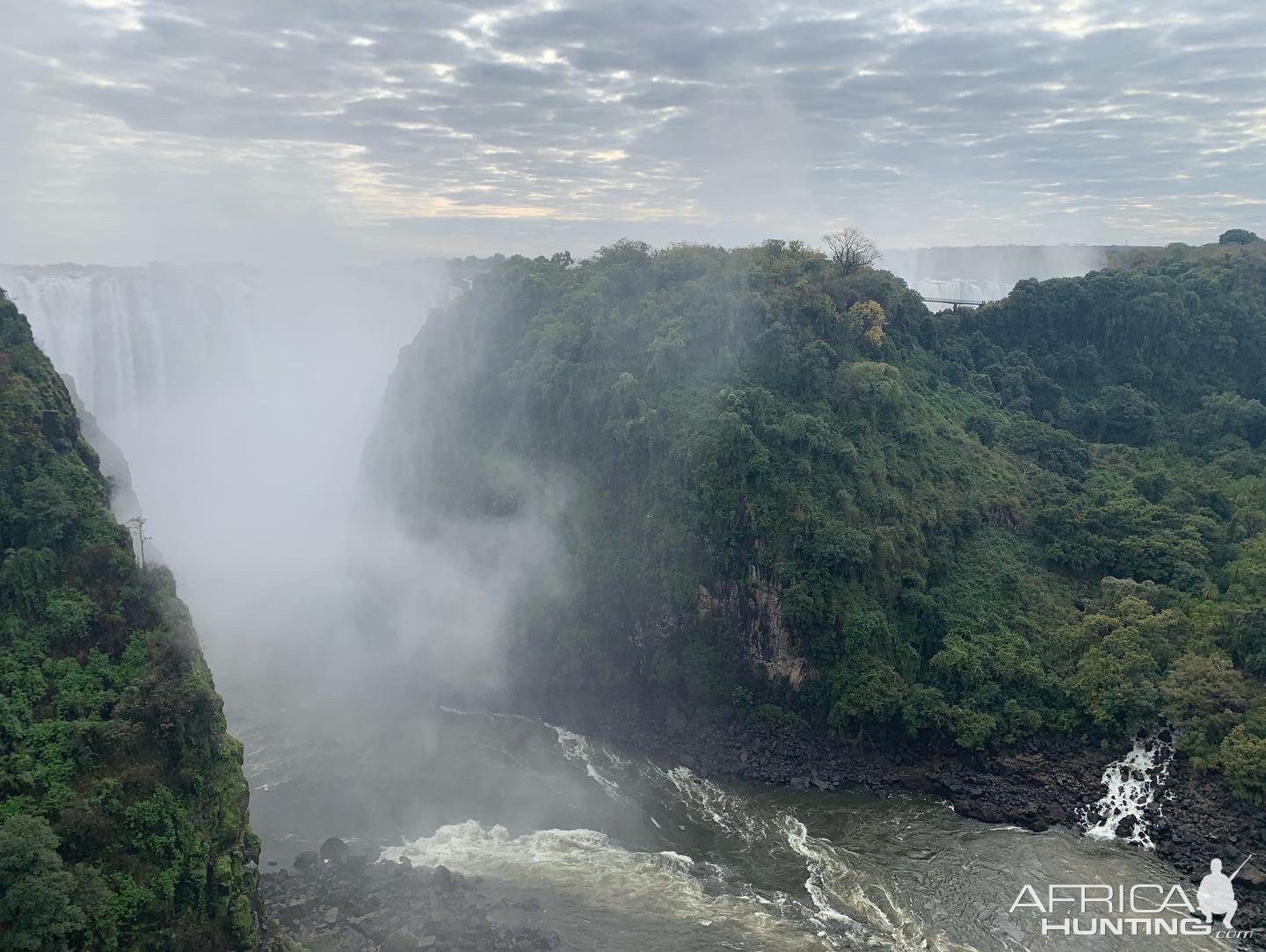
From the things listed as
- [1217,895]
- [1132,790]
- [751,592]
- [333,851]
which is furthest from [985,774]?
[333,851]

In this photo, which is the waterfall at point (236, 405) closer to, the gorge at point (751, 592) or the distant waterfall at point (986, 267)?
the gorge at point (751, 592)

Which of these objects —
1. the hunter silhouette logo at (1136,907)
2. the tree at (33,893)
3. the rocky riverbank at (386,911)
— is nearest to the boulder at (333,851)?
the rocky riverbank at (386,911)

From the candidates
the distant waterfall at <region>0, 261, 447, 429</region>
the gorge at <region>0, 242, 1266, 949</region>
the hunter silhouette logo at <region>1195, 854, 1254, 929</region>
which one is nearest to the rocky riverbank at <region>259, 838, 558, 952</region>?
the gorge at <region>0, 242, 1266, 949</region>

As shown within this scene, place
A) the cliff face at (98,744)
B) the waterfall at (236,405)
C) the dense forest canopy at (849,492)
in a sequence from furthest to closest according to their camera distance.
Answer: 1. the waterfall at (236,405)
2. the dense forest canopy at (849,492)
3. the cliff face at (98,744)

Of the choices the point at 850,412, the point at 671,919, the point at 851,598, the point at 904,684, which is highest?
the point at 850,412

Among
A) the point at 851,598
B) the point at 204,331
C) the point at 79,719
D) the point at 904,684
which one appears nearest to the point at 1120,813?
the point at 904,684

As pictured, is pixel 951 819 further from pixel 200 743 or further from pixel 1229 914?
pixel 200 743

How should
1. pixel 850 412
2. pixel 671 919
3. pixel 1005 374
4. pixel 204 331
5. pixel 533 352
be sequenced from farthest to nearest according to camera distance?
pixel 204 331 → pixel 1005 374 → pixel 533 352 → pixel 850 412 → pixel 671 919
